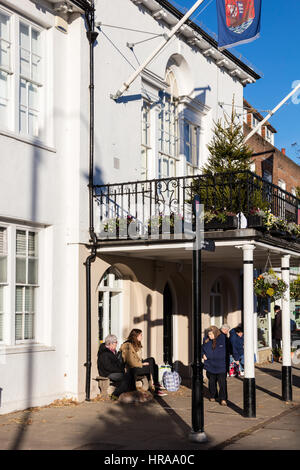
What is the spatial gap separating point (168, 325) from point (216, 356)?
4337 mm

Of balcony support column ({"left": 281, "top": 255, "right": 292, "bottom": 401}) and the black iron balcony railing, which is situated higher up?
the black iron balcony railing

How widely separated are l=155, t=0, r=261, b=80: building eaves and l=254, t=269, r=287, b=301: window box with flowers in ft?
24.5

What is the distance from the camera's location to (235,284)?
21266 millimetres

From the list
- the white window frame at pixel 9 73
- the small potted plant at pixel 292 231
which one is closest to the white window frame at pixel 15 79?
the white window frame at pixel 9 73

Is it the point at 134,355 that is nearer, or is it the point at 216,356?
the point at 216,356

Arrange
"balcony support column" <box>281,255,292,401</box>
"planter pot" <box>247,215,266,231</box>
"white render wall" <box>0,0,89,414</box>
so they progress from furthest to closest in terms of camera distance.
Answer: "balcony support column" <box>281,255,292,401</box>
"planter pot" <box>247,215,266,231</box>
"white render wall" <box>0,0,89,414</box>

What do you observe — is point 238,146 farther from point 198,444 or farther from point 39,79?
point 198,444

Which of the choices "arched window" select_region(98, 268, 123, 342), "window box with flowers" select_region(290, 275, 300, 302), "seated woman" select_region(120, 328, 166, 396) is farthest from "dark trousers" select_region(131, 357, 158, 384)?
"window box with flowers" select_region(290, 275, 300, 302)

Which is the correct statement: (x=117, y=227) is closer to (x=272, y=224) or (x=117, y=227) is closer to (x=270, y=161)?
(x=272, y=224)

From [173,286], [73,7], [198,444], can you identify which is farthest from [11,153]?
[173,286]

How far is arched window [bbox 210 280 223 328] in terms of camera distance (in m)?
20.4

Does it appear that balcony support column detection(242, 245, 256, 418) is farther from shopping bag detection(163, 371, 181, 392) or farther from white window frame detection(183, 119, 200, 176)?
white window frame detection(183, 119, 200, 176)

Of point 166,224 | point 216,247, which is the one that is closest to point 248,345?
point 216,247

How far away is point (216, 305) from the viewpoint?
20812mm
